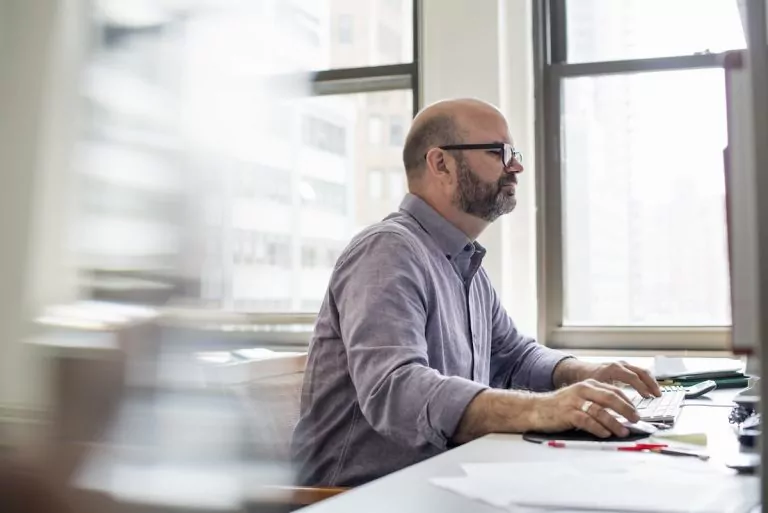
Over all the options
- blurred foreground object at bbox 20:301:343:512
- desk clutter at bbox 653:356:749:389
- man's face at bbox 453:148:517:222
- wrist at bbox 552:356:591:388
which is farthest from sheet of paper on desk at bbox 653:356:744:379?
blurred foreground object at bbox 20:301:343:512

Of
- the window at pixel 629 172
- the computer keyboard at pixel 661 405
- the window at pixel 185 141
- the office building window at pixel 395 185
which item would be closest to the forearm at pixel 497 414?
the computer keyboard at pixel 661 405

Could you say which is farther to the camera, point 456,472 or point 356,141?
point 356,141

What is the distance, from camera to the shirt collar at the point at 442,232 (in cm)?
163

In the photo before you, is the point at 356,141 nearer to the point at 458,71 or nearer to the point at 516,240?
the point at 458,71

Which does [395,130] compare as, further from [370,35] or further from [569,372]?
[569,372]

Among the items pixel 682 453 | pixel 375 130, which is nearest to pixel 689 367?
pixel 682 453

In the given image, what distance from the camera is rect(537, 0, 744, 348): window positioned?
253cm

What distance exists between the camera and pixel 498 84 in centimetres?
248

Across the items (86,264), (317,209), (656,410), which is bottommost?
(656,410)

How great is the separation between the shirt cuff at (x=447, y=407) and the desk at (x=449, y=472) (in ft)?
0.26

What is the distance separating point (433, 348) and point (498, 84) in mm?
1265

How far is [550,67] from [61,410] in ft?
6.48

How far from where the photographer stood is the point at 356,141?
9.18 ft

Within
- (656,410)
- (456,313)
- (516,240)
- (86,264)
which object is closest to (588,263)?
(516,240)
